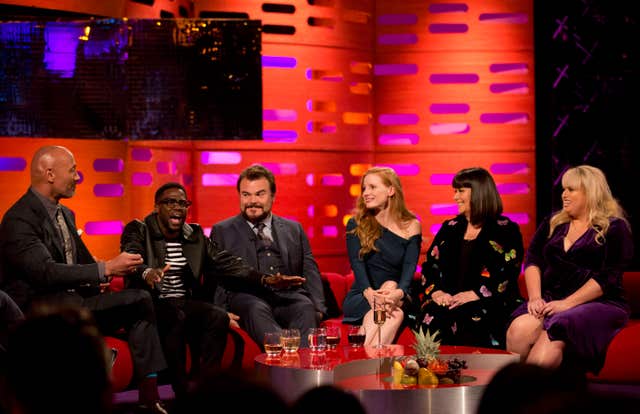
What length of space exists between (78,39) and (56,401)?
15.7 ft

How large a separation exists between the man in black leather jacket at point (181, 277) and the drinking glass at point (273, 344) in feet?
2.50

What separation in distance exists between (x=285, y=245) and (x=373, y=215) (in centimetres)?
60

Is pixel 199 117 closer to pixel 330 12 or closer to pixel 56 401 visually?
pixel 330 12

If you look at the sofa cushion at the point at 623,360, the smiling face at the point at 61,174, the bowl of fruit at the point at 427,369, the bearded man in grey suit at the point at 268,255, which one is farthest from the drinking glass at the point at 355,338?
the smiling face at the point at 61,174

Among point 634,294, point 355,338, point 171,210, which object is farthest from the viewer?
point 634,294

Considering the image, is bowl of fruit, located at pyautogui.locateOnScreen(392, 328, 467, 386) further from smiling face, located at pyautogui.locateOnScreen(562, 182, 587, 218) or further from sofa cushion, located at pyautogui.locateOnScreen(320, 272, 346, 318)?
sofa cushion, located at pyautogui.locateOnScreen(320, 272, 346, 318)

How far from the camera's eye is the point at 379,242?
578cm

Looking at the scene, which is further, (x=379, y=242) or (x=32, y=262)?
(x=379, y=242)

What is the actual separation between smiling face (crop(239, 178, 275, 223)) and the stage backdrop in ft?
4.28

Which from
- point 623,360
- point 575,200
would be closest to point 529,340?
point 623,360

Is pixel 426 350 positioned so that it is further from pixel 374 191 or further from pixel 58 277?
pixel 58 277

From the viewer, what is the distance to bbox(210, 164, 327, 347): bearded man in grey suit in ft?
18.1

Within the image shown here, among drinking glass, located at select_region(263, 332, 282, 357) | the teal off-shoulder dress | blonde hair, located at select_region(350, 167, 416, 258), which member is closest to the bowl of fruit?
drinking glass, located at select_region(263, 332, 282, 357)

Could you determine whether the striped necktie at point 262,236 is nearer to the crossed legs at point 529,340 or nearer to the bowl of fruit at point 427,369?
the crossed legs at point 529,340
